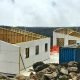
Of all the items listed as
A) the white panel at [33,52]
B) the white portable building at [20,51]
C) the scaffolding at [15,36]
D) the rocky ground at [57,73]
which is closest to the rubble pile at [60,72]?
the rocky ground at [57,73]

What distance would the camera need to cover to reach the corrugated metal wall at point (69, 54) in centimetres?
2977

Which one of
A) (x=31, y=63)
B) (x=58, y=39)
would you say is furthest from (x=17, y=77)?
(x=58, y=39)

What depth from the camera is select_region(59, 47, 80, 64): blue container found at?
29.8 m

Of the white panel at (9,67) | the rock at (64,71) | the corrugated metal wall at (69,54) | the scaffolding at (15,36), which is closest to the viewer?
the rock at (64,71)

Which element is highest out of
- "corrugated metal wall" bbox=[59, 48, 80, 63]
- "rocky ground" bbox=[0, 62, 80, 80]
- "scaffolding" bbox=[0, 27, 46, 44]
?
"scaffolding" bbox=[0, 27, 46, 44]

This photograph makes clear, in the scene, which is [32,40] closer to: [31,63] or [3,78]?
[31,63]

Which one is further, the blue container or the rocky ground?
the blue container

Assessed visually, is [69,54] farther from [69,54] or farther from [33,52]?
[33,52]

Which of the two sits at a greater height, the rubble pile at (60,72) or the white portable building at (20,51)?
the white portable building at (20,51)

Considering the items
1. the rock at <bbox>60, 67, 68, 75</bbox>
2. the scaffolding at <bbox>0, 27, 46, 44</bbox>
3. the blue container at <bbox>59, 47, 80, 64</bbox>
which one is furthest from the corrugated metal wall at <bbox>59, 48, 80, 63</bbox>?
the scaffolding at <bbox>0, 27, 46, 44</bbox>

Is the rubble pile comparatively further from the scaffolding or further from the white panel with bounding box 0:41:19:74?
the scaffolding

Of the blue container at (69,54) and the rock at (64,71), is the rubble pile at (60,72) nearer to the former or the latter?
the rock at (64,71)

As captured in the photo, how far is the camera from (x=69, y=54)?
98.5 ft

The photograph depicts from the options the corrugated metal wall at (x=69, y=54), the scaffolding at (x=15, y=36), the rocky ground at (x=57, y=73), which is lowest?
the rocky ground at (x=57, y=73)
